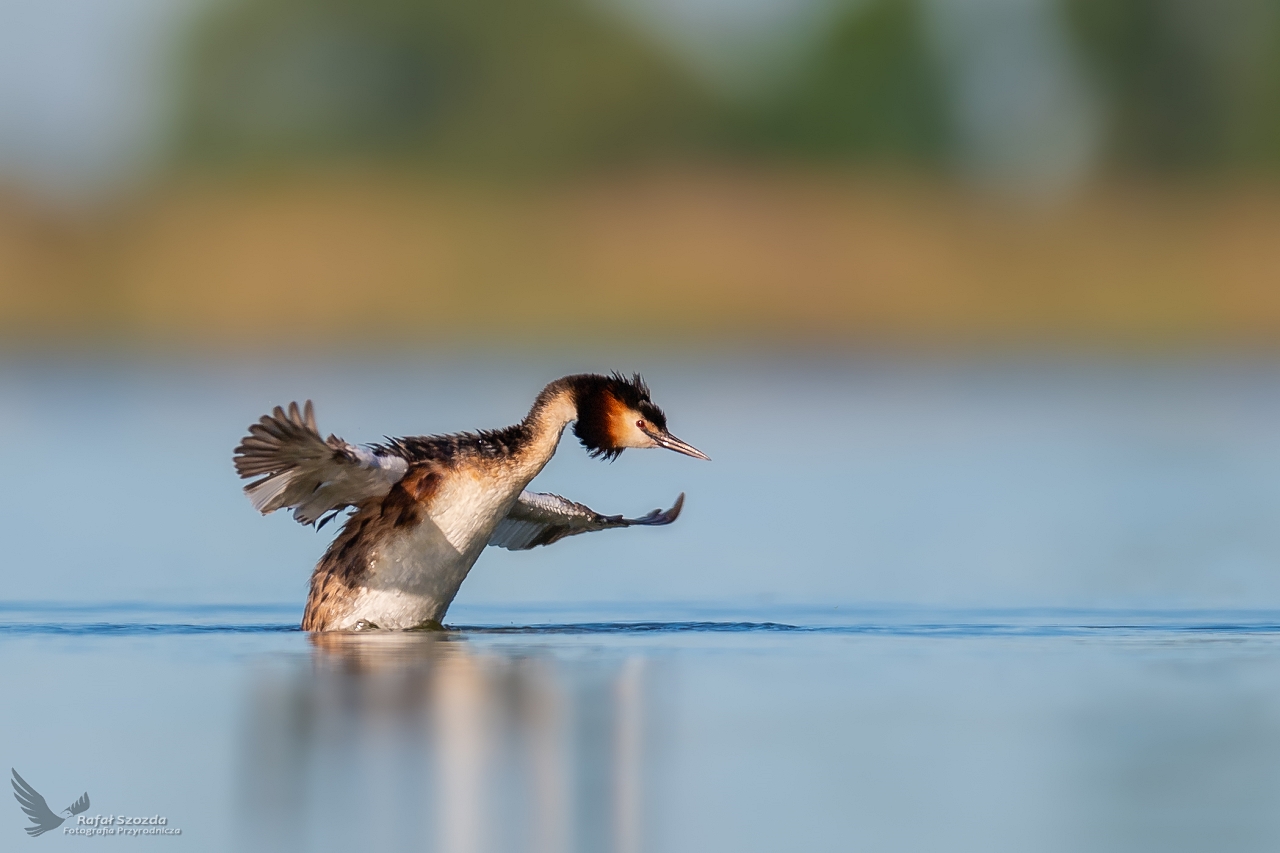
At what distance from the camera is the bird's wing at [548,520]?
12.3m

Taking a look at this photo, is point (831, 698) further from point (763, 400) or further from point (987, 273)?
point (987, 273)

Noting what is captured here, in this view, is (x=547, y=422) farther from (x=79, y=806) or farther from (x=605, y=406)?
(x=79, y=806)

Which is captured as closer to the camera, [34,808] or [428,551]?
[34,808]

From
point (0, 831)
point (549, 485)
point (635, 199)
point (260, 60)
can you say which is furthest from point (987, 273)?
point (0, 831)

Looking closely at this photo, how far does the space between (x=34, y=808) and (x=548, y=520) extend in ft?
17.1

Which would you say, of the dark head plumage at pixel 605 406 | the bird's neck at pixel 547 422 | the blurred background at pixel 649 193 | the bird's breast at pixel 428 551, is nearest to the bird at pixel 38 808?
the bird's breast at pixel 428 551

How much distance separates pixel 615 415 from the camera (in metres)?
11.8

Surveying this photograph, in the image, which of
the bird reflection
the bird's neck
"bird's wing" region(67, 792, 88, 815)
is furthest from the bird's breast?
"bird's wing" region(67, 792, 88, 815)

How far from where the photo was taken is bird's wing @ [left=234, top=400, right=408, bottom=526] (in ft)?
34.8

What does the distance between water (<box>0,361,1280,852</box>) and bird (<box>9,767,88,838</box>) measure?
5cm

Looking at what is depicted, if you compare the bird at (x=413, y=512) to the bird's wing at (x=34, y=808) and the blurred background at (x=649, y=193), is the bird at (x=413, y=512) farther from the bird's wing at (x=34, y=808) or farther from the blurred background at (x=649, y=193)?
the blurred background at (x=649, y=193)

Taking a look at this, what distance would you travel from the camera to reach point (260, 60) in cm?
5562

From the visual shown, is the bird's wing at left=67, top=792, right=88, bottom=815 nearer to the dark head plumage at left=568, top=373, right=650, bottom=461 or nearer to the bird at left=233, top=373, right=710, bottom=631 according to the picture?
the bird at left=233, top=373, right=710, bottom=631

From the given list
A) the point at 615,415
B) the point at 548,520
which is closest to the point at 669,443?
the point at 615,415
